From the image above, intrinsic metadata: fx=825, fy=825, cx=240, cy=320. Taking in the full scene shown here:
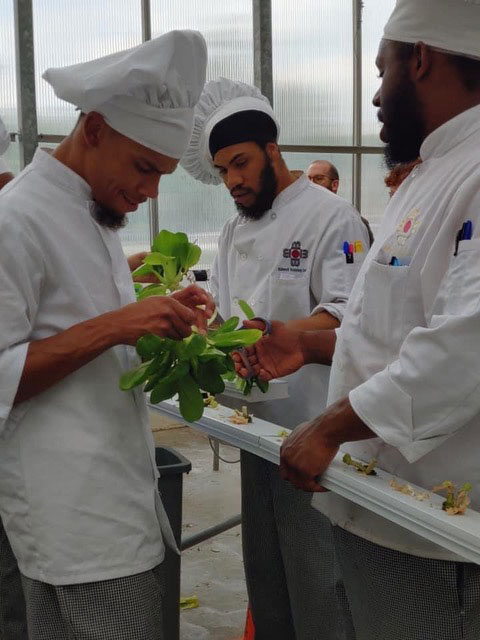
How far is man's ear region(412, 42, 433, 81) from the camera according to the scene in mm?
1425

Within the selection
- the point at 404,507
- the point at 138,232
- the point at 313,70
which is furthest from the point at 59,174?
the point at 313,70

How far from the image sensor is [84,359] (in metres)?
1.43

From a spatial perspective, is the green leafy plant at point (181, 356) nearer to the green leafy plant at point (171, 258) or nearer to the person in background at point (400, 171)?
the green leafy plant at point (171, 258)

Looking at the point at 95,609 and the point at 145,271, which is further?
the point at 145,271

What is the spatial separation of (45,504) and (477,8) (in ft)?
3.78

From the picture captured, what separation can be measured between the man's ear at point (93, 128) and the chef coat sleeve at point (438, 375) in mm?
651

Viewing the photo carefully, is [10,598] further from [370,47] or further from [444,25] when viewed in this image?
[370,47]

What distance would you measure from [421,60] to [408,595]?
3.04 ft

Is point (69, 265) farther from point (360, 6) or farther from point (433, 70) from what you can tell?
point (360, 6)

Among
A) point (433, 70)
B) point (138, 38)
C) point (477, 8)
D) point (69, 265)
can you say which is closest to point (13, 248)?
point (69, 265)

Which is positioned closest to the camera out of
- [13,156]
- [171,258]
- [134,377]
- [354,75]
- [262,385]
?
[134,377]

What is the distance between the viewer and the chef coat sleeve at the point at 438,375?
1.25 m

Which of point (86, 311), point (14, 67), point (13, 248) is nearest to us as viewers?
point (13, 248)

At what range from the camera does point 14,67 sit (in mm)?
5215
